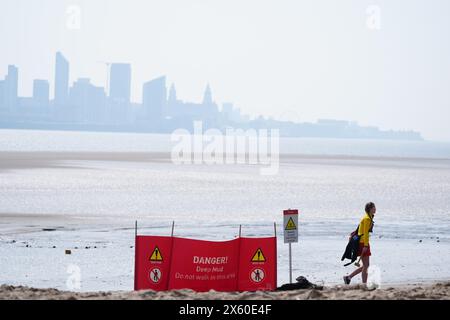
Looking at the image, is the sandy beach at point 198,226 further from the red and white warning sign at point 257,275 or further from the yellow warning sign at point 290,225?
the yellow warning sign at point 290,225

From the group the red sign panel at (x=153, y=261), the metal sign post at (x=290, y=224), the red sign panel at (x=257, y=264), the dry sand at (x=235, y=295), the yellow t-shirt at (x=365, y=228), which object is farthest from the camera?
the metal sign post at (x=290, y=224)

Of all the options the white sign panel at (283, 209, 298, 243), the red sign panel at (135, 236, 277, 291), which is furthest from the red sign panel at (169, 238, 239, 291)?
the white sign panel at (283, 209, 298, 243)

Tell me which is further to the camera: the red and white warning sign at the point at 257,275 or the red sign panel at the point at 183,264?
the red and white warning sign at the point at 257,275

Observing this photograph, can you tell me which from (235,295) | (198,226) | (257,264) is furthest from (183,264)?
(198,226)

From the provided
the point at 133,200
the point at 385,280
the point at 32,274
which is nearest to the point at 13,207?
the point at 133,200

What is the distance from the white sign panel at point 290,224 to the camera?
56.0 feet

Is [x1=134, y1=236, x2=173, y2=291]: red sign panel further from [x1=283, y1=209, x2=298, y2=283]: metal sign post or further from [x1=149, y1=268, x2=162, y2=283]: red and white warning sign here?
[x1=283, y1=209, x2=298, y2=283]: metal sign post

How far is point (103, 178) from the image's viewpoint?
6969 centimetres

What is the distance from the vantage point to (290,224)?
1716 centimetres

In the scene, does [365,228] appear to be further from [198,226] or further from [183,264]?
[198,226]

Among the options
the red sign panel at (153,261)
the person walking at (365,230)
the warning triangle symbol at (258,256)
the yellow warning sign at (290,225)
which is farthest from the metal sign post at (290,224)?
the red sign panel at (153,261)

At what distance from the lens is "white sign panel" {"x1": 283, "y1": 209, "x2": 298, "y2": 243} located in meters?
17.1

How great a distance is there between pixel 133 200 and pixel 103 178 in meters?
21.5
